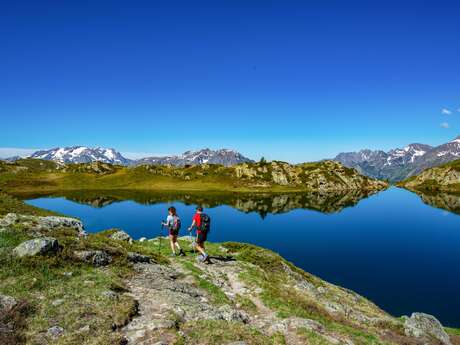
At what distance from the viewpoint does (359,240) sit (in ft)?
290

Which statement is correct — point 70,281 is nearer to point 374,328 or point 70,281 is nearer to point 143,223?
point 374,328

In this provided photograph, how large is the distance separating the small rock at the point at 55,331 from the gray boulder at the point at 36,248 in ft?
23.9

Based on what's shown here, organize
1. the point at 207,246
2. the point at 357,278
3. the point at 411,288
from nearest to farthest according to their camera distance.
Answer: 1. the point at 207,246
2. the point at 411,288
3. the point at 357,278

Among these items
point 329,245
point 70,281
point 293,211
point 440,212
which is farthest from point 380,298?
point 440,212

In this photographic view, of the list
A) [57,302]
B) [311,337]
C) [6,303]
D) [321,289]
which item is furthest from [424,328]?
[6,303]

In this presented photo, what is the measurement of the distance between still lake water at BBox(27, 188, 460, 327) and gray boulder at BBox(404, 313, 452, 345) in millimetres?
16884

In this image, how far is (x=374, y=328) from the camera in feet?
75.2

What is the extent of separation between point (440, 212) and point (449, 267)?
105916 millimetres

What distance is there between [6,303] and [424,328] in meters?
28.0

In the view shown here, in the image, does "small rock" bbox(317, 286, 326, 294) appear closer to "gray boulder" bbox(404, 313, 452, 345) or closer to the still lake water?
"gray boulder" bbox(404, 313, 452, 345)

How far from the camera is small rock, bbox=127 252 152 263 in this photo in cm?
2402

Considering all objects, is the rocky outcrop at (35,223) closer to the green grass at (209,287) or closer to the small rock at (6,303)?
the small rock at (6,303)

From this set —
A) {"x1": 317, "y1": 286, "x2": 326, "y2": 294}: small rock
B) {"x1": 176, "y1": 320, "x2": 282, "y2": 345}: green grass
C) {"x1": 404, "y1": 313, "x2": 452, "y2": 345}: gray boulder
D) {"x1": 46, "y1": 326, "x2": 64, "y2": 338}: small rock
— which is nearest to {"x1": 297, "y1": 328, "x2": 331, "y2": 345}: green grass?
{"x1": 176, "y1": 320, "x2": 282, "y2": 345}: green grass

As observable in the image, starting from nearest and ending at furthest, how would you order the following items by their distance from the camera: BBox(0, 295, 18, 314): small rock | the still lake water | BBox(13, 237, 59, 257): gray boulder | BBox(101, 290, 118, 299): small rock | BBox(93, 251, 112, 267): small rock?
Result: BBox(0, 295, 18, 314): small rock → BBox(101, 290, 118, 299): small rock → BBox(13, 237, 59, 257): gray boulder → BBox(93, 251, 112, 267): small rock → the still lake water
